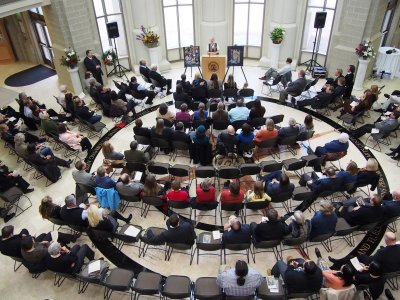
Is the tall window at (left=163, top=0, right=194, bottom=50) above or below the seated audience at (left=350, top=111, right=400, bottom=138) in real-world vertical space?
above

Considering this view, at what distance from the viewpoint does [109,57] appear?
563 inches

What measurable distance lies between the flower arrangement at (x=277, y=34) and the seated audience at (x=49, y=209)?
10567mm

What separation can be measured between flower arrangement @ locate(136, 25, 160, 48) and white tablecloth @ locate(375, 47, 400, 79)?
895 centimetres

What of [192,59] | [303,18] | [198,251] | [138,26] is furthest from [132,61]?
[198,251]

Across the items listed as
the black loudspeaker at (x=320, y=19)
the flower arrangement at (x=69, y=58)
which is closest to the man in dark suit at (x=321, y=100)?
the black loudspeaker at (x=320, y=19)

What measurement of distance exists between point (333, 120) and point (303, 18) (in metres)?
5.01

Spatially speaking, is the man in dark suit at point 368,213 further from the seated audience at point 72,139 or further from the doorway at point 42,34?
the doorway at point 42,34

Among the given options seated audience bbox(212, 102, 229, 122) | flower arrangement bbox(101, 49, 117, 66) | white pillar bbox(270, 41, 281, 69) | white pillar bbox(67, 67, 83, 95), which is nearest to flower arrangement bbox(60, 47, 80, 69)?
white pillar bbox(67, 67, 83, 95)

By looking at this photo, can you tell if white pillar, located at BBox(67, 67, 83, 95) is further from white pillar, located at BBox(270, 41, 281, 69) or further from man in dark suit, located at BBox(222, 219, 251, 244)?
→ man in dark suit, located at BBox(222, 219, 251, 244)

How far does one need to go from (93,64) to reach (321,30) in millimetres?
9471

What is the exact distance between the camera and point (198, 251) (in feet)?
24.1

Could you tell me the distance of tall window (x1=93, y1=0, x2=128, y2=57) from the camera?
46.3ft

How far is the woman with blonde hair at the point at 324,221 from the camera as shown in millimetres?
6588

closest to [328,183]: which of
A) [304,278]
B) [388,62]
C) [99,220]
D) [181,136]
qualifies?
[304,278]
